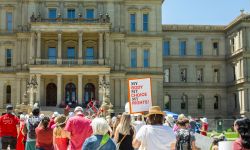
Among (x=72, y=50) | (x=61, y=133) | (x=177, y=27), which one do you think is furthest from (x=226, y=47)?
(x=61, y=133)

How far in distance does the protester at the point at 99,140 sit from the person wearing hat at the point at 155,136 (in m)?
1.14

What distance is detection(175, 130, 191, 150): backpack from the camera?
31.6ft

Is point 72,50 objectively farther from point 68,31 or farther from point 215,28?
point 215,28

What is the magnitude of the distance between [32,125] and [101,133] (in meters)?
5.46

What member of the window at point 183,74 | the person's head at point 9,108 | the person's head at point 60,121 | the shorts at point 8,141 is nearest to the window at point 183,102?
the window at point 183,74

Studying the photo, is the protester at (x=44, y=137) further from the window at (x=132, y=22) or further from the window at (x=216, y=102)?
the window at (x=216, y=102)

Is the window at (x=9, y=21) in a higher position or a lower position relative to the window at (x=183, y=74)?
higher

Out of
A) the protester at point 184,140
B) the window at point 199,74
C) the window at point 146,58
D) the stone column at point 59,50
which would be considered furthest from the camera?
the window at point 199,74

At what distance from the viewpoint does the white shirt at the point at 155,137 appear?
886 cm

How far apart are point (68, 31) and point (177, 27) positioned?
771 inches

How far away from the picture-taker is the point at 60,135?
37.7 ft

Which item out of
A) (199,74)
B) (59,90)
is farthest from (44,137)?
(199,74)

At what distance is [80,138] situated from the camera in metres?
10.8

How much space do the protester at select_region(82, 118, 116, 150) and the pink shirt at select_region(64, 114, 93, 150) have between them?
9.42 ft
